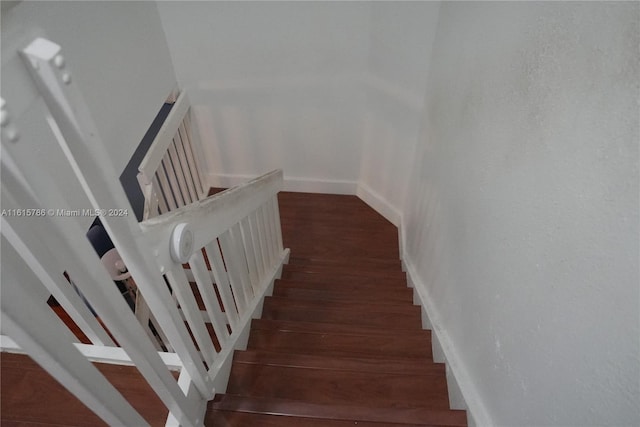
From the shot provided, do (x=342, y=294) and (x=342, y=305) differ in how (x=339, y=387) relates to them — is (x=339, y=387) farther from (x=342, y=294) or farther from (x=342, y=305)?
(x=342, y=294)

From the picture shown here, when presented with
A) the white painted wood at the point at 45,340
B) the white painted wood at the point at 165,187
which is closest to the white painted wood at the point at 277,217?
the white painted wood at the point at 165,187

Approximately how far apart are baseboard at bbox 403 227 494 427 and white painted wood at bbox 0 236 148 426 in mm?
1119

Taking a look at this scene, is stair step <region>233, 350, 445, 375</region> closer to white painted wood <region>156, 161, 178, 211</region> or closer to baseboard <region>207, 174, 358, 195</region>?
white painted wood <region>156, 161, 178, 211</region>

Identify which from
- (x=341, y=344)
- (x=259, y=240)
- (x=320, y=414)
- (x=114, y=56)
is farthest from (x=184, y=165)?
(x=320, y=414)

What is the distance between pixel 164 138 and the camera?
107 inches

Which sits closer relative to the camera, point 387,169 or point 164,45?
point 164,45

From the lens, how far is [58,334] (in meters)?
0.61

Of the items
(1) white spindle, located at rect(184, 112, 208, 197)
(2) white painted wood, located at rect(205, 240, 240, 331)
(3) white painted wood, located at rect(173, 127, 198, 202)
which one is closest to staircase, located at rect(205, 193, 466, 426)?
(2) white painted wood, located at rect(205, 240, 240, 331)

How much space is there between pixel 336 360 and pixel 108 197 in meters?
1.22

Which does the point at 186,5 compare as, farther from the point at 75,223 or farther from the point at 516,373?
the point at 516,373


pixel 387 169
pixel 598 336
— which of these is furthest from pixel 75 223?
pixel 387 169

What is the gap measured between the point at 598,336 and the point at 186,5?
2.84 m

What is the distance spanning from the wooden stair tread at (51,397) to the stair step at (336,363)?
461 mm

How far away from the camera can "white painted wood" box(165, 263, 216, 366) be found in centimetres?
101
